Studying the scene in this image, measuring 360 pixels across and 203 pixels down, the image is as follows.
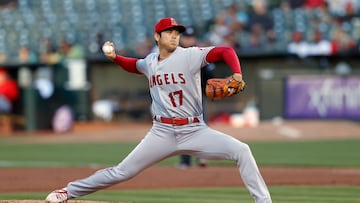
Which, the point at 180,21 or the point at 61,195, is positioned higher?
the point at 180,21

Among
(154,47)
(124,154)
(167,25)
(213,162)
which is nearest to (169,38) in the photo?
(167,25)

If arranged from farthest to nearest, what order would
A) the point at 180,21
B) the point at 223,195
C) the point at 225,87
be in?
1. the point at 180,21
2. the point at 223,195
3. the point at 225,87

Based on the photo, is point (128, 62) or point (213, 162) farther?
point (213, 162)

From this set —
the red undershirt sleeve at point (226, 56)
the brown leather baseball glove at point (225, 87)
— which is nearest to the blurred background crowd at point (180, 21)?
the red undershirt sleeve at point (226, 56)

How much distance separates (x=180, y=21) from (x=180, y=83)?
15.9 m

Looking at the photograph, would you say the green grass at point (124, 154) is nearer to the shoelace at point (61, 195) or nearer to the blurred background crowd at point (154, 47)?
the blurred background crowd at point (154, 47)

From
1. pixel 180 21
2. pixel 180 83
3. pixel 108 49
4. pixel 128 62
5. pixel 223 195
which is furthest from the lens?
pixel 180 21

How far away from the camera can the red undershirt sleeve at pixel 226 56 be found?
19.3 ft

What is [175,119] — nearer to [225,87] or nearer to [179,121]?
[179,121]

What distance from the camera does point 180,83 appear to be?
6.22 meters

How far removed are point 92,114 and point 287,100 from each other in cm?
522

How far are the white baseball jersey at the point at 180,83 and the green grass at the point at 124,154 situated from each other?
653cm

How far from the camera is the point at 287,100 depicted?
1923 centimetres

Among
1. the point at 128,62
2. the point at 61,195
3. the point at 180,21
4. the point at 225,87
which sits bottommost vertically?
the point at 61,195
